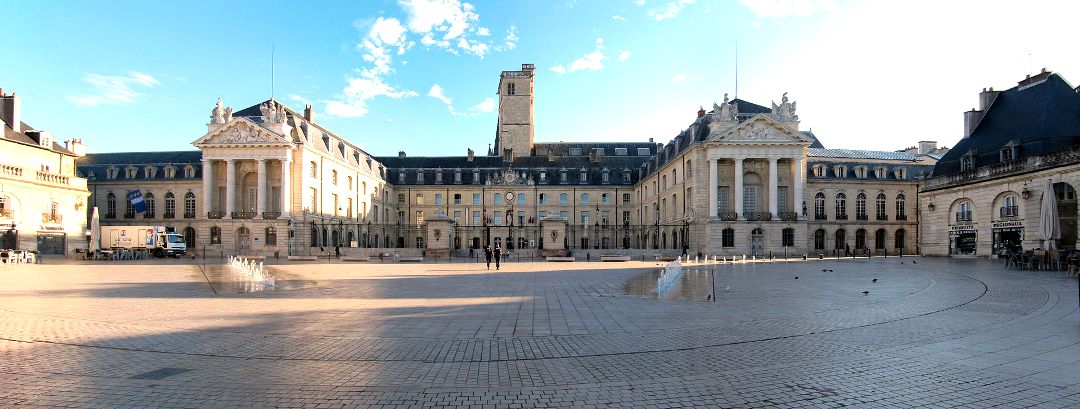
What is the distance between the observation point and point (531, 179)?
73.9 metres

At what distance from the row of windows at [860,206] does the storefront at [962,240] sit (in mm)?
17186

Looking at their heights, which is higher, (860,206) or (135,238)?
(860,206)

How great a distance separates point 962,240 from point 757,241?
1508 centimetres

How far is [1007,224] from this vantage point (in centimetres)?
3731

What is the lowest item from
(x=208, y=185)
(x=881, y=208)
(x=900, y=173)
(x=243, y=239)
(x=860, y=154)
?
(x=243, y=239)

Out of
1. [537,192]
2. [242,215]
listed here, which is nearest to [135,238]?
[242,215]

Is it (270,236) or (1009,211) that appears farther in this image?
(270,236)

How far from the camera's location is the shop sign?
36256mm

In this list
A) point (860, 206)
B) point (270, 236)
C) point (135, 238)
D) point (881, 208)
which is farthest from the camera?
point (881, 208)

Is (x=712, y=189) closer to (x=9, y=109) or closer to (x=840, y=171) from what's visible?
(x=840, y=171)

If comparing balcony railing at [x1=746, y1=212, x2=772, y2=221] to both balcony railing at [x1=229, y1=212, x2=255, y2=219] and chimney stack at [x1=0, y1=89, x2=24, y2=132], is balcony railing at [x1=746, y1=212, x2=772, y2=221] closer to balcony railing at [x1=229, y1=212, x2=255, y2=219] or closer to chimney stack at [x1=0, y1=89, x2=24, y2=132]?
balcony railing at [x1=229, y1=212, x2=255, y2=219]

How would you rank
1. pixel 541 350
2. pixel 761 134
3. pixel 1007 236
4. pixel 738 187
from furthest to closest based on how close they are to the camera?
pixel 738 187
pixel 761 134
pixel 1007 236
pixel 541 350

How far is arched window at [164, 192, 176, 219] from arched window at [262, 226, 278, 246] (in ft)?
65.2

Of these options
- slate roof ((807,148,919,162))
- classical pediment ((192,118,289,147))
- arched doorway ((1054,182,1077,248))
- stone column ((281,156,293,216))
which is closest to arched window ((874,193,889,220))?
slate roof ((807,148,919,162))
